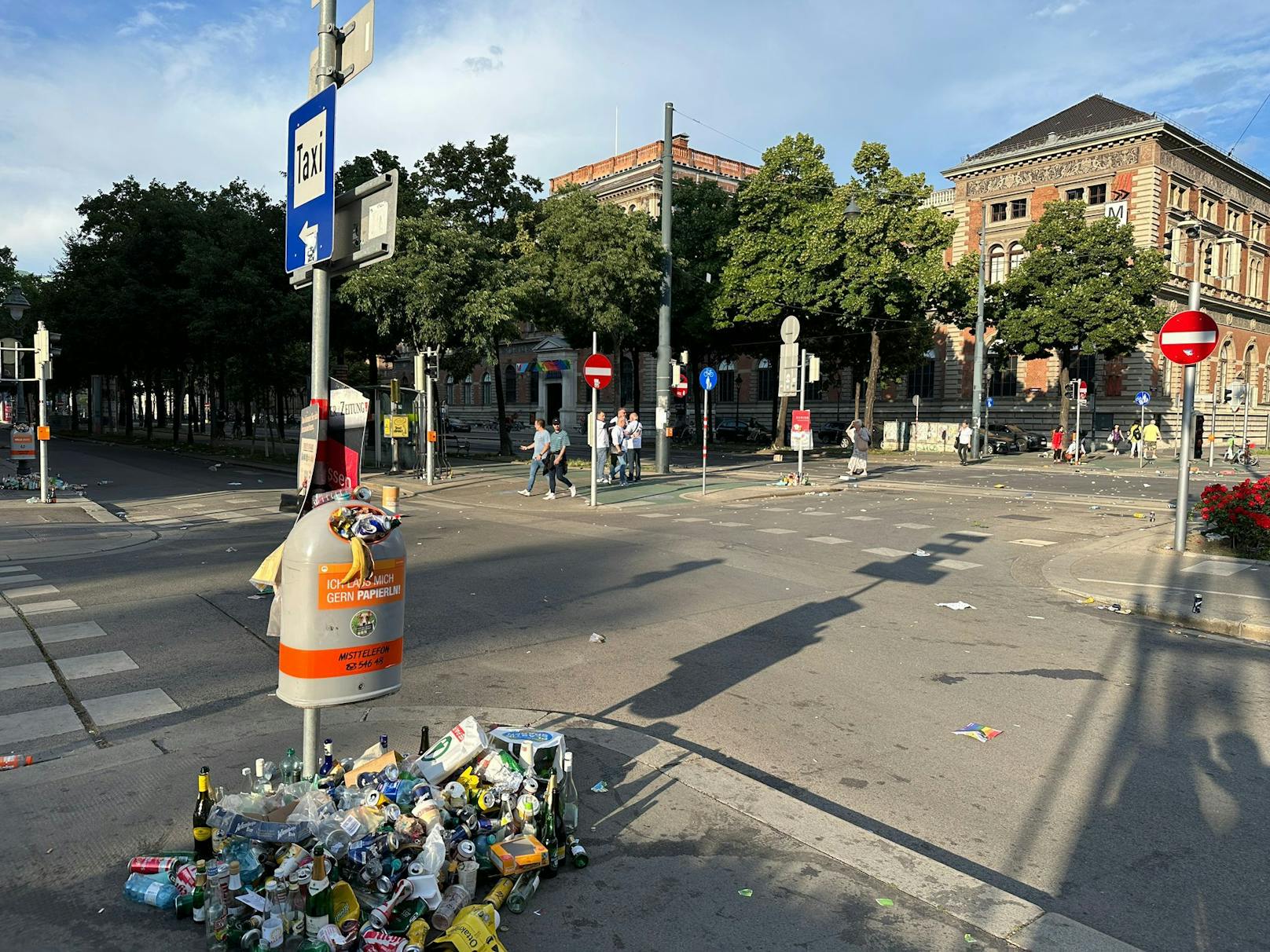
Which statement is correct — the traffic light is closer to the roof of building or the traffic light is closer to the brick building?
the brick building

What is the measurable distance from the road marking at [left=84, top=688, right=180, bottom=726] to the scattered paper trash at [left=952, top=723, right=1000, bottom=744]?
4.83 m

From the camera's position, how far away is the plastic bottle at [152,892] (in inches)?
123

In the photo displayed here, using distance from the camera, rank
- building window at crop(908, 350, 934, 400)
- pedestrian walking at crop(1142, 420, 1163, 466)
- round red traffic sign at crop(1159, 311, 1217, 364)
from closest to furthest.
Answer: round red traffic sign at crop(1159, 311, 1217, 364) → pedestrian walking at crop(1142, 420, 1163, 466) → building window at crop(908, 350, 934, 400)

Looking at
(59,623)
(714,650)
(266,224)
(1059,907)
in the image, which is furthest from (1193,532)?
(266,224)

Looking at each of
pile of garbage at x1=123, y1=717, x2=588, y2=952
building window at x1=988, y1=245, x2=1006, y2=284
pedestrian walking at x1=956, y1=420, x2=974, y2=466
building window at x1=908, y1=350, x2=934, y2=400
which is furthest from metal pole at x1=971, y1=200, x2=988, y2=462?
pile of garbage at x1=123, y1=717, x2=588, y2=952

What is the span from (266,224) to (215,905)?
3375 cm

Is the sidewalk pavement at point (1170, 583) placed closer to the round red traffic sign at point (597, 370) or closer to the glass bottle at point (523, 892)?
the glass bottle at point (523, 892)

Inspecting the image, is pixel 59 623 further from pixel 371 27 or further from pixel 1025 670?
pixel 1025 670

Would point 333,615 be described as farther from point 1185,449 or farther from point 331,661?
point 1185,449

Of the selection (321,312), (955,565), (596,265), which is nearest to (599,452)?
(955,565)

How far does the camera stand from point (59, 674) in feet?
19.9

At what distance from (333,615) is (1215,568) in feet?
35.9

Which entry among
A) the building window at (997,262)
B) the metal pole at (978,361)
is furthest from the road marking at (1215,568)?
the building window at (997,262)

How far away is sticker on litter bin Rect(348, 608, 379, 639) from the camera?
10.9 feet
